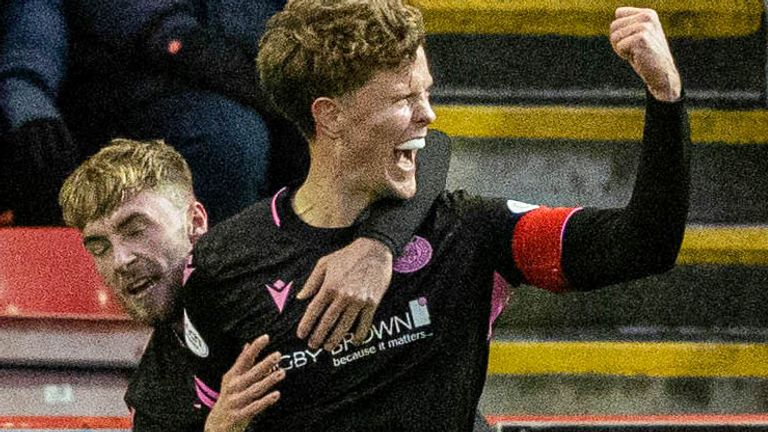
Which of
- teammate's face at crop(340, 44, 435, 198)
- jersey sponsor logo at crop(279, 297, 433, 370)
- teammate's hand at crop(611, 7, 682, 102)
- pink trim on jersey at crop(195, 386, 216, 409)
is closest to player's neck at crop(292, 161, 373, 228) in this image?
teammate's face at crop(340, 44, 435, 198)

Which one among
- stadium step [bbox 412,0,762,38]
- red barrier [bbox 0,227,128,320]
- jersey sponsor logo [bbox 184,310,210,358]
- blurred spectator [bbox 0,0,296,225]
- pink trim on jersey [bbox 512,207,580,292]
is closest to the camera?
pink trim on jersey [bbox 512,207,580,292]

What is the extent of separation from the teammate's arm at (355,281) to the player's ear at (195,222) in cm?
35

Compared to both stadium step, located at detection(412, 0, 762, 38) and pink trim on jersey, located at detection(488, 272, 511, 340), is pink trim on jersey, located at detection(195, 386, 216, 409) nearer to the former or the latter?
pink trim on jersey, located at detection(488, 272, 511, 340)

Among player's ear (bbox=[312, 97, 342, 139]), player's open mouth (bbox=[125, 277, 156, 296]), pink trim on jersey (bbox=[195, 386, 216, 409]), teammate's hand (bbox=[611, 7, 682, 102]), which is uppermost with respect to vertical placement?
teammate's hand (bbox=[611, 7, 682, 102])

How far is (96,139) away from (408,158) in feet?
3.18

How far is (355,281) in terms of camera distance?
4.48 feet

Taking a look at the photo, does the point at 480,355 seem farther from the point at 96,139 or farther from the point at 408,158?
the point at 96,139

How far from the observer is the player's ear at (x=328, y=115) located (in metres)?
1.43

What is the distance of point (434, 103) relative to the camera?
7.86 feet

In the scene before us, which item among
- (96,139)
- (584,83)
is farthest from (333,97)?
(584,83)

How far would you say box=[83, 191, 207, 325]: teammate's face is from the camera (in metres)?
1.64

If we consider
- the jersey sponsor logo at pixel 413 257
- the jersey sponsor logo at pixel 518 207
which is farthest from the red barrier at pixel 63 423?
the jersey sponsor logo at pixel 518 207

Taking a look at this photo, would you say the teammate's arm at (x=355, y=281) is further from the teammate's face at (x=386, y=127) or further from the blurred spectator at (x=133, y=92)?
the blurred spectator at (x=133, y=92)

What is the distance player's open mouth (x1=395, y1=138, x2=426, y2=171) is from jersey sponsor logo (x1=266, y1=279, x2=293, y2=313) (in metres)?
0.17
